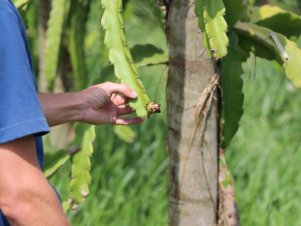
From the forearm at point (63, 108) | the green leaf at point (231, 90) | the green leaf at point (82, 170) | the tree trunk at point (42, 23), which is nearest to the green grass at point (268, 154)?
the green leaf at point (231, 90)

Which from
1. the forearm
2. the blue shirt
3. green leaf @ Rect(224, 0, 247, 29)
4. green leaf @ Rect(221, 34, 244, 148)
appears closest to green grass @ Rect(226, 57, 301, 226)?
green leaf @ Rect(221, 34, 244, 148)

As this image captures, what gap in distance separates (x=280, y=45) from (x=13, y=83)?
1.22 metres

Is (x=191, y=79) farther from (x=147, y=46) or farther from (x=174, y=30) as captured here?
(x=147, y=46)

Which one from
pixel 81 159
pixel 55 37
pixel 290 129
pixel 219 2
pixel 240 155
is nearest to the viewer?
pixel 219 2

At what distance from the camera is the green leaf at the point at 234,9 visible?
2.91 metres

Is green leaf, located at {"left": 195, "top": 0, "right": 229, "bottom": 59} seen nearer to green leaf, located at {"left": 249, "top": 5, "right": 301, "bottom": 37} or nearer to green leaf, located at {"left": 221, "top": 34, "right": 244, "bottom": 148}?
green leaf, located at {"left": 221, "top": 34, "right": 244, "bottom": 148}

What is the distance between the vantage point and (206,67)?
2844mm

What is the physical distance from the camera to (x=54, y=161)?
341cm

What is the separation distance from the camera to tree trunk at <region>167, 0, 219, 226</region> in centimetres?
284

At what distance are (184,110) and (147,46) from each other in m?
0.49

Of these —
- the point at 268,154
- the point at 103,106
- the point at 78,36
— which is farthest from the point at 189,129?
the point at 268,154

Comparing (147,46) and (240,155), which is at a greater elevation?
(147,46)

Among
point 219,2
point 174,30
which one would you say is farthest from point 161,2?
point 219,2

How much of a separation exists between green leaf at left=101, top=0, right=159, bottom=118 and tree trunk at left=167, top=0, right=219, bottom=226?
0.27m
